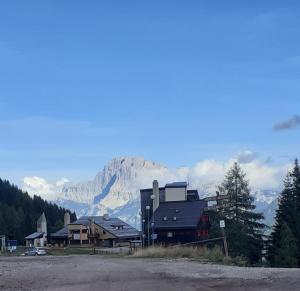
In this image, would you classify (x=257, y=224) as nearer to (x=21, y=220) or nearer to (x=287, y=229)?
(x=287, y=229)

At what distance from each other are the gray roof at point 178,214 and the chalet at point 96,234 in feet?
107

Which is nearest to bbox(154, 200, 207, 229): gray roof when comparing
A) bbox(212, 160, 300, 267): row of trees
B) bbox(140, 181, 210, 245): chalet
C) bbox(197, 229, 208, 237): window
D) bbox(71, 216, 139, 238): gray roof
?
bbox(140, 181, 210, 245): chalet

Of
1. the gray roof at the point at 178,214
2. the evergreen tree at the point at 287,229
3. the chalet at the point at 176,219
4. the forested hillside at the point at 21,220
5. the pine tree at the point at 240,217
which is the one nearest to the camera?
the evergreen tree at the point at 287,229

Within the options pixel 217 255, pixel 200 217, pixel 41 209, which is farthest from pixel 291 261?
pixel 41 209

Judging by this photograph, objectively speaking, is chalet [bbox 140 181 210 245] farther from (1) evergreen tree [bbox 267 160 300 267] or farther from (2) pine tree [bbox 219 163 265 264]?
(1) evergreen tree [bbox 267 160 300 267]

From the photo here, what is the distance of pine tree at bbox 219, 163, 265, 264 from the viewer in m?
74.1

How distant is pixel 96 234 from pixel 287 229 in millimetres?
77927

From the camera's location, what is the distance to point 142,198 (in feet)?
349

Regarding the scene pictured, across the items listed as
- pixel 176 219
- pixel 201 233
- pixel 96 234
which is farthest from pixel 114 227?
pixel 201 233

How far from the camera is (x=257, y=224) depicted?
80250 mm

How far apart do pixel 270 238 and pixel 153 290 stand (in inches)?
2270

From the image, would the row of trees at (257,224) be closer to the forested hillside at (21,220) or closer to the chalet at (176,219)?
the chalet at (176,219)

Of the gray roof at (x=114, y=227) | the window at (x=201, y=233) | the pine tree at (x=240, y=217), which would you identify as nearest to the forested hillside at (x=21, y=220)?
the gray roof at (x=114, y=227)

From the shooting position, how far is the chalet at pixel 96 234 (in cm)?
13268
